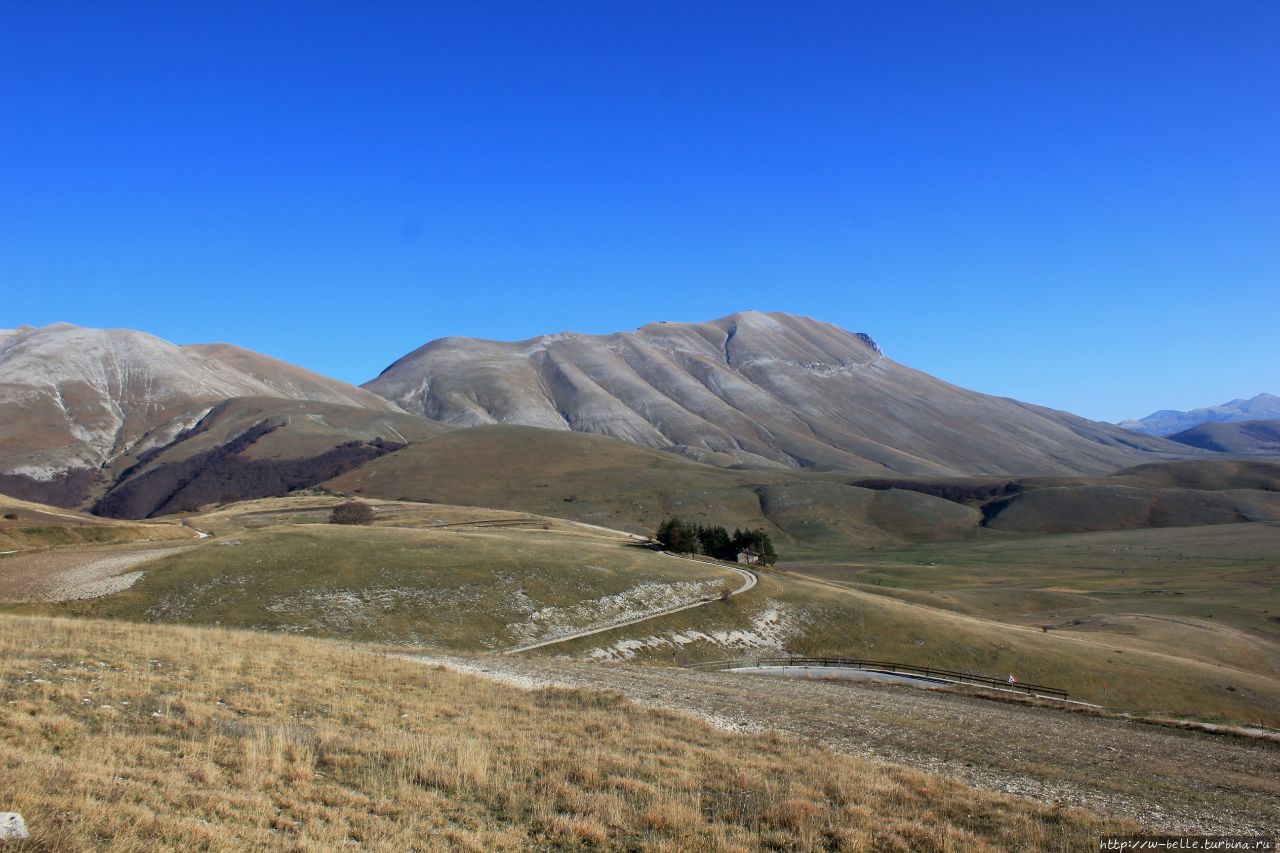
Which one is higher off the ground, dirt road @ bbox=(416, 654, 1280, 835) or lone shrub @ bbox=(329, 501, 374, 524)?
lone shrub @ bbox=(329, 501, 374, 524)

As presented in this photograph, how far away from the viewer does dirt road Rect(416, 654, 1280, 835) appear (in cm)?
1903

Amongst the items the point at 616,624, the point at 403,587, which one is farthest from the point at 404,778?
the point at 403,587

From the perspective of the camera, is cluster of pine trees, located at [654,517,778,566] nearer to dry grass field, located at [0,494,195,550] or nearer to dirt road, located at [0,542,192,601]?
dirt road, located at [0,542,192,601]

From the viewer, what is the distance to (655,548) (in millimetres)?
97000

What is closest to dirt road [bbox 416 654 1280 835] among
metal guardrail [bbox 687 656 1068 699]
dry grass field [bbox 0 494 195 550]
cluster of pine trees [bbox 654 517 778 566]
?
metal guardrail [bbox 687 656 1068 699]

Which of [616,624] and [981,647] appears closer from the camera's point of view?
[616,624]

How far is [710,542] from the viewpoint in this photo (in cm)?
10188

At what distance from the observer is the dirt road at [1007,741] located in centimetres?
1903

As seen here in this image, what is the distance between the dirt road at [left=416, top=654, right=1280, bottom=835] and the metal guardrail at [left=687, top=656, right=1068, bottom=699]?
12.4 meters

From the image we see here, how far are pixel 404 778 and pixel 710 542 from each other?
87.8 metres

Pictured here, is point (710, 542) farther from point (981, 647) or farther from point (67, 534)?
point (67, 534)

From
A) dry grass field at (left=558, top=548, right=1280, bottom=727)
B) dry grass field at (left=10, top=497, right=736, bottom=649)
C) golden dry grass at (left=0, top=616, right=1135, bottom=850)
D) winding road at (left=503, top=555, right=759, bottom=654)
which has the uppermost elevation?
golden dry grass at (left=0, top=616, right=1135, bottom=850)

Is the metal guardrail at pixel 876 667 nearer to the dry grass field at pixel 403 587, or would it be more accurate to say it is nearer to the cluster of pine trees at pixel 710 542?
the dry grass field at pixel 403 587

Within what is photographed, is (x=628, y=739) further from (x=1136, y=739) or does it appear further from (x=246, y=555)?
(x=246, y=555)
